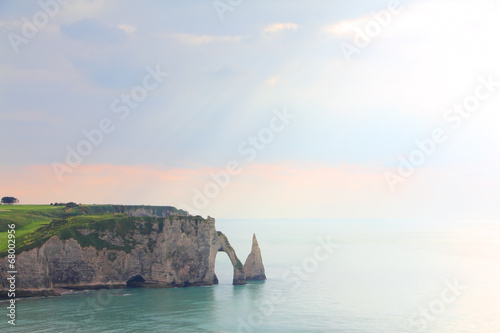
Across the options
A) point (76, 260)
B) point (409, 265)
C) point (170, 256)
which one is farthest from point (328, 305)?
point (409, 265)

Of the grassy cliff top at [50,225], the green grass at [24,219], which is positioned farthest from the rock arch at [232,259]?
the green grass at [24,219]

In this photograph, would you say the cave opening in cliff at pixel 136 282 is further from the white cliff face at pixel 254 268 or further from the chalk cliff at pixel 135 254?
the white cliff face at pixel 254 268

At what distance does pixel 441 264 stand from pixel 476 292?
6250cm

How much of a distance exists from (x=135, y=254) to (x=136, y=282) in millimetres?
6410

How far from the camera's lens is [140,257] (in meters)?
109

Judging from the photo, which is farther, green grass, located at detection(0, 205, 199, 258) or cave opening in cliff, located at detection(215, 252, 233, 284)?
cave opening in cliff, located at detection(215, 252, 233, 284)

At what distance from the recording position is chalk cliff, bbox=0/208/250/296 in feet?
338

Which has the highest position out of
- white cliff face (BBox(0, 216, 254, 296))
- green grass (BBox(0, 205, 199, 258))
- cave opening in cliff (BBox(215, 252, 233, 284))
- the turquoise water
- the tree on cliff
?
the tree on cliff

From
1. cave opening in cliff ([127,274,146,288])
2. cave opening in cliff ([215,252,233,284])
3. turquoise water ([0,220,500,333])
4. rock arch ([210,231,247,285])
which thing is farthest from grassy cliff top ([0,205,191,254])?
cave opening in cliff ([215,252,233,284])

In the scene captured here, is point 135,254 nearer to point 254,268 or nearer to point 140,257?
point 140,257

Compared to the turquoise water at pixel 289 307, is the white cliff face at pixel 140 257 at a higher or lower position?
higher

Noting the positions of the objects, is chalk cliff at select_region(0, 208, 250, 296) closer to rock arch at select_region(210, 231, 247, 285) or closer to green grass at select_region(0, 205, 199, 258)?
rock arch at select_region(210, 231, 247, 285)

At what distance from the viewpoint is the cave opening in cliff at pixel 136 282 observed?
4269 inches

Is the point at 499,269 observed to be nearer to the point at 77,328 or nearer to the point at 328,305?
the point at 328,305
